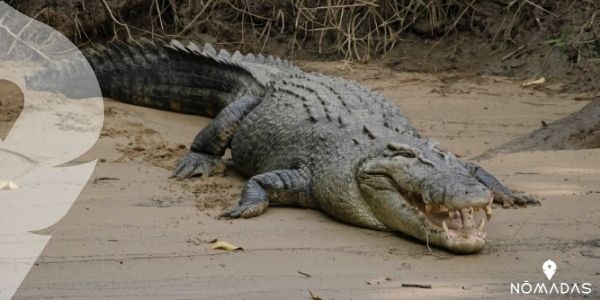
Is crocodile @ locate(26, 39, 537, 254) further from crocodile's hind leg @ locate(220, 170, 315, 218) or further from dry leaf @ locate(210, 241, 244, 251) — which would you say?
dry leaf @ locate(210, 241, 244, 251)

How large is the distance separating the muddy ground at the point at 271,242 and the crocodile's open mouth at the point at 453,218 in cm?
12

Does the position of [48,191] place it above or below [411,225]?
below

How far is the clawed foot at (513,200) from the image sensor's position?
5.54 m

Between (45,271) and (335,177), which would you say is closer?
(45,271)

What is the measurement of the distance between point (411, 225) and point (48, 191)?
2.14 metres

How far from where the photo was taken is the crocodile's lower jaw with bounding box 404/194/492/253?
183 inches

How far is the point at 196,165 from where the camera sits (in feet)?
21.2

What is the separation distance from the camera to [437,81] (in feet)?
28.2

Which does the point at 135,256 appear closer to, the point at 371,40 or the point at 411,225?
the point at 411,225

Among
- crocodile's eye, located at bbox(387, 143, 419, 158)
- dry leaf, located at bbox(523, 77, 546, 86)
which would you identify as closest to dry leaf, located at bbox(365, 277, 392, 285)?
crocodile's eye, located at bbox(387, 143, 419, 158)

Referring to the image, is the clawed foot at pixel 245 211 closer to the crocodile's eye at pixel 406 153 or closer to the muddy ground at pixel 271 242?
the muddy ground at pixel 271 242

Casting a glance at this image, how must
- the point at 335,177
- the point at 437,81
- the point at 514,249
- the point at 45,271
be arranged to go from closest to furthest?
A: the point at 45,271 → the point at 514,249 → the point at 335,177 → the point at 437,81

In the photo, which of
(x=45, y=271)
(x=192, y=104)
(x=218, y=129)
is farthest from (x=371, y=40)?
(x=45, y=271)

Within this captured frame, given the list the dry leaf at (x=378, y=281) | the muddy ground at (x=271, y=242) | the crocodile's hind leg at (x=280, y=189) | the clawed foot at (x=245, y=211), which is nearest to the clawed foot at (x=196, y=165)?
the muddy ground at (x=271, y=242)
